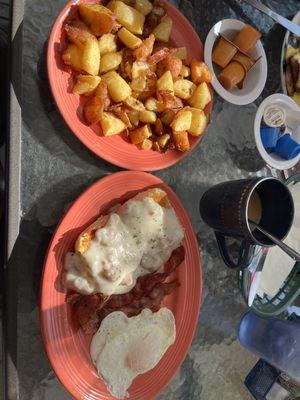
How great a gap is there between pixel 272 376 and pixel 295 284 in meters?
0.31

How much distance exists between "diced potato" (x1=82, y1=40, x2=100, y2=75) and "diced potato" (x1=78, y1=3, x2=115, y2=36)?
0.04 m

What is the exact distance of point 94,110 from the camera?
1167 millimetres

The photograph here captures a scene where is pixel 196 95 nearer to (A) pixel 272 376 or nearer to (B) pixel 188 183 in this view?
(B) pixel 188 183

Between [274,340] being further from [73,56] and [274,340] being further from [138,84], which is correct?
[73,56]

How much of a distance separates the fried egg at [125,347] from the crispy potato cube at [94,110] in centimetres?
49

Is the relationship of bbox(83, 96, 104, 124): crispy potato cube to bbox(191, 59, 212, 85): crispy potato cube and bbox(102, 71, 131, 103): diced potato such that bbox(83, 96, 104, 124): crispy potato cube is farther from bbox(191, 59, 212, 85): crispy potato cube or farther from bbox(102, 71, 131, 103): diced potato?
bbox(191, 59, 212, 85): crispy potato cube

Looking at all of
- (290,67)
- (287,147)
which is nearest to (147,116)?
(287,147)

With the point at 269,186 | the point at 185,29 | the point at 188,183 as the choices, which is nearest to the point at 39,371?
the point at 188,183

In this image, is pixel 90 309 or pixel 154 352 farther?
pixel 154 352

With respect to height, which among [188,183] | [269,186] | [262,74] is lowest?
[188,183]

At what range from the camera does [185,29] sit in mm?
1355

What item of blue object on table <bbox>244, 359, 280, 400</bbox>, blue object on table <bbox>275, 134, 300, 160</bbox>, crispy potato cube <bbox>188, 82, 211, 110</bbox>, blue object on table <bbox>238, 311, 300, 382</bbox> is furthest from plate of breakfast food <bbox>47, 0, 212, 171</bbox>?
blue object on table <bbox>244, 359, 280, 400</bbox>

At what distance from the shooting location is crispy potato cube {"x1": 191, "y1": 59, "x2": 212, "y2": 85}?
4.39ft

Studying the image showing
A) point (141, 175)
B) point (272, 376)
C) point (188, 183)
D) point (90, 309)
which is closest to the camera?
point (90, 309)
